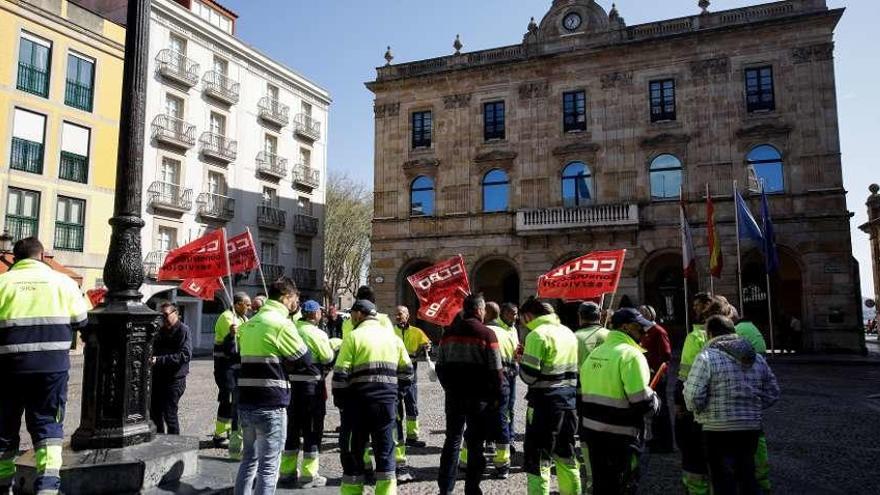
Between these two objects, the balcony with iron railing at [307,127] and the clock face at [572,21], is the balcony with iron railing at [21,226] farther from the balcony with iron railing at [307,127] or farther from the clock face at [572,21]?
the clock face at [572,21]

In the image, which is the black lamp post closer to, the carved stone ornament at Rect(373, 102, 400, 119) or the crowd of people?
the crowd of people

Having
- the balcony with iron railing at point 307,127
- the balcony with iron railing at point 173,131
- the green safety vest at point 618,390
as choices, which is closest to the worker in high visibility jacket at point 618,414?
the green safety vest at point 618,390

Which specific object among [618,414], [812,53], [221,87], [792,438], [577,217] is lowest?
[792,438]

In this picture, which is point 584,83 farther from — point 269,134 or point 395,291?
point 269,134

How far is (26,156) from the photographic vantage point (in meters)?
23.2

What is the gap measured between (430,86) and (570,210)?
9.52m

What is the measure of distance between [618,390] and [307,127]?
35074 mm

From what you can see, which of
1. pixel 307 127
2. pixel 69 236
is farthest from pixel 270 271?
pixel 69 236

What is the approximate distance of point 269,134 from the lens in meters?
34.7

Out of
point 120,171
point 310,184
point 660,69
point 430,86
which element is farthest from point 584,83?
point 120,171

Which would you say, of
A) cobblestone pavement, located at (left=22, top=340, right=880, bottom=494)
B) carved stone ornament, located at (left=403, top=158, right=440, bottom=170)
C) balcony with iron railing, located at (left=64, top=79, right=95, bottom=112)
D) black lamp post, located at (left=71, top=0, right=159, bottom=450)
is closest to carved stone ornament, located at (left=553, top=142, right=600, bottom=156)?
carved stone ornament, located at (left=403, top=158, right=440, bottom=170)

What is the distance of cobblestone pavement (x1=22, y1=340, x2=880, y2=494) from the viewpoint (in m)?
6.70

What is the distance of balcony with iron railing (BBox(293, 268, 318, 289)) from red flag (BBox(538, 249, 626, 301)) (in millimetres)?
26569

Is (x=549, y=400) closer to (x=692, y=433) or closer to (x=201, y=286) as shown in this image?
(x=692, y=433)
